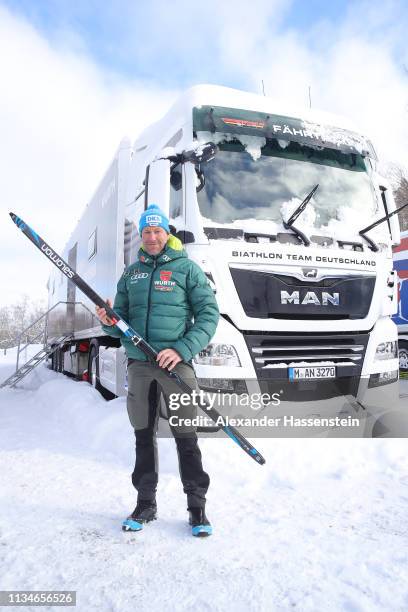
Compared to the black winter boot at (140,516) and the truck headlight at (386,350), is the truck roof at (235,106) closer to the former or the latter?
the truck headlight at (386,350)

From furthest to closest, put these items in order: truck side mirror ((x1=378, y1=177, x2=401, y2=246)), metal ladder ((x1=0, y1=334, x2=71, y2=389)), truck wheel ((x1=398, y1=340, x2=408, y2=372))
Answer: truck wheel ((x1=398, y1=340, x2=408, y2=372)), metal ladder ((x1=0, y1=334, x2=71, y2=389)), truck side mirror ((x1=378, y1=177, x2=401, y2=246))

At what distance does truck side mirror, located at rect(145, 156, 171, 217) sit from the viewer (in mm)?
4230

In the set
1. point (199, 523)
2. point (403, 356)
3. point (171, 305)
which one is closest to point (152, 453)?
point (199, 523)

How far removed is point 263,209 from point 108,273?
107 inches

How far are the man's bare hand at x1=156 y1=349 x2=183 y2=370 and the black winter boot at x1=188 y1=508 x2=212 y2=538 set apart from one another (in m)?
0.88

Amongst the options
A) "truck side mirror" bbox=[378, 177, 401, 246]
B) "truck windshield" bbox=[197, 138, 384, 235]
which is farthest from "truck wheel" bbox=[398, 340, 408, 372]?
"truck windshield" bbox=[197, 138, 384, 235]

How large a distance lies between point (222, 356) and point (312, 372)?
2.86 ft

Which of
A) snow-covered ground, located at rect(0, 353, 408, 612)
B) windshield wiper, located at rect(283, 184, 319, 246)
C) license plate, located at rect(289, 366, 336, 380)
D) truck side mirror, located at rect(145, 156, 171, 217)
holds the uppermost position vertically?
truck side mirror, located at rect(145, 156, 171, 217)

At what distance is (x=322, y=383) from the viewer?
13.9 feet

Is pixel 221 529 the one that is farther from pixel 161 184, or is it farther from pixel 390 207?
pixel 390 207

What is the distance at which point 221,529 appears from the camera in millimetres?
2732

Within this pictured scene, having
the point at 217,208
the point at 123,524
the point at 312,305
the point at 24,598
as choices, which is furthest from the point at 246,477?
the point at 217,208

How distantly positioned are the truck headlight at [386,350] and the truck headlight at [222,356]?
152 cm

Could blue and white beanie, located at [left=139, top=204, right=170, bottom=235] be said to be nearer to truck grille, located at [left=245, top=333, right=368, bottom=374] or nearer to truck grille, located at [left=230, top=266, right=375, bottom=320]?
truck grille, located at [left=230, top=266, right=375, bottom=320]
